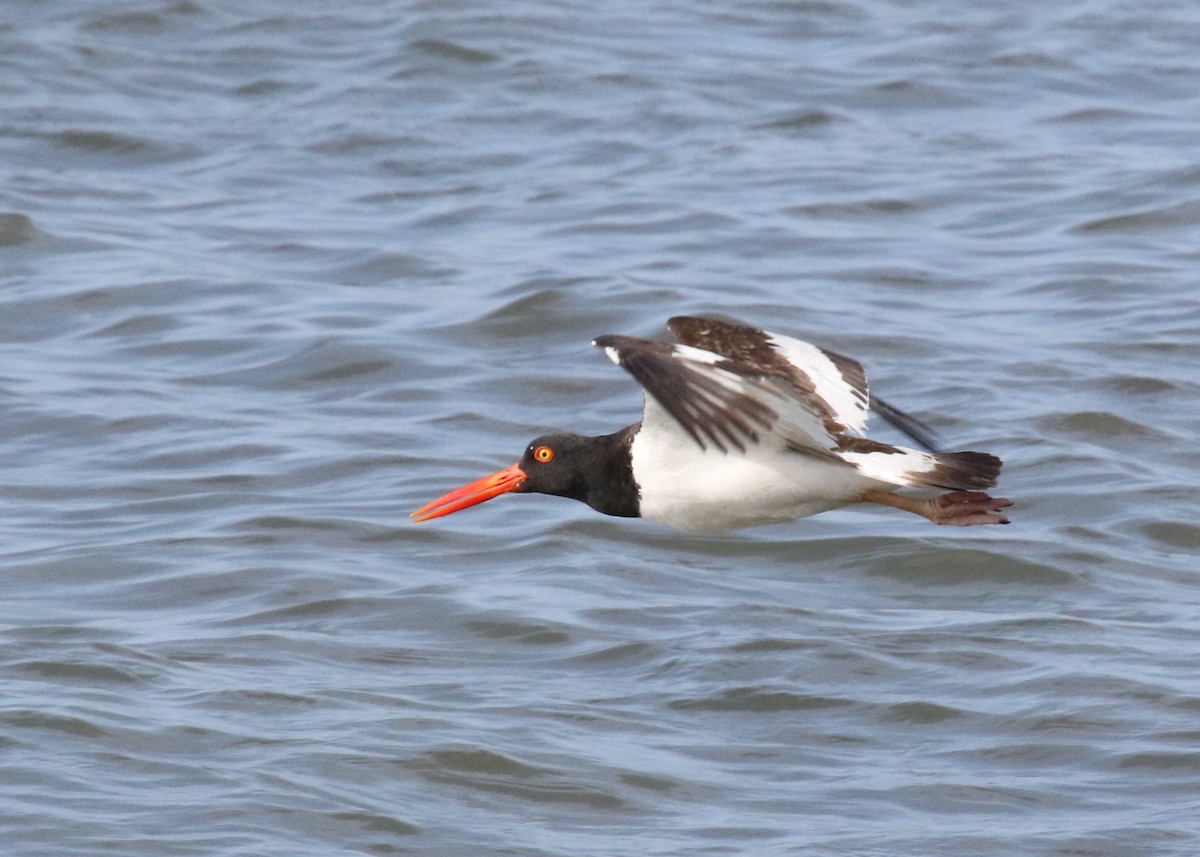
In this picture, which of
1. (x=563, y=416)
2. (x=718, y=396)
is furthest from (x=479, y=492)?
(x=563, y=416)

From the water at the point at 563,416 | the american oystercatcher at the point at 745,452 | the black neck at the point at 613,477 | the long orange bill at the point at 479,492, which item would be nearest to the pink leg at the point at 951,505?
the american oystercatcher at the point at 745,452

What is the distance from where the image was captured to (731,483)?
735 centimetres

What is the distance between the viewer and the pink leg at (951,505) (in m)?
7.50

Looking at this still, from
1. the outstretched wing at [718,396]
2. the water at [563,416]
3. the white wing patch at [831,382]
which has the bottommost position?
the water at [563,416]

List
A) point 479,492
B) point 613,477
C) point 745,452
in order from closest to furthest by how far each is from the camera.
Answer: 1. point 745,452
2. point 613,477
3. point 479,492

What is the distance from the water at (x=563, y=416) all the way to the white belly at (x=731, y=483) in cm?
100

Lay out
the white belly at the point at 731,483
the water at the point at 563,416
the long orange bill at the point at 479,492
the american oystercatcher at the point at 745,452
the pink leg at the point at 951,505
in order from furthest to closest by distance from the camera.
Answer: the long orange bill at the point at 479,492 → the water at the point at 563,416 → the pink leg at the point at 951,505 → the white belly at the point at 731,483 → the american oystercatcher at the point at 745,452

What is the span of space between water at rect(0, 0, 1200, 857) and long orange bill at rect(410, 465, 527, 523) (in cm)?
65

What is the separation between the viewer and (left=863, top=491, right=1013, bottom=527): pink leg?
7.50m

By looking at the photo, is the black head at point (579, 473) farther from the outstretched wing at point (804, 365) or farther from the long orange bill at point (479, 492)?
the outstretched wing at point (804, 365)

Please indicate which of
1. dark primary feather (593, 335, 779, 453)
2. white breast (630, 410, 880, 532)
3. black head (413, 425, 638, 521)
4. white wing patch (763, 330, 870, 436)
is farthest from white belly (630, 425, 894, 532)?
dark primary feather (593, 335, 779, 453)

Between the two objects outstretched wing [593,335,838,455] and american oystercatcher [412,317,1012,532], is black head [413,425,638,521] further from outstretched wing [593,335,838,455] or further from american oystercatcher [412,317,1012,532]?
outstretched wing [593,335,838,455]

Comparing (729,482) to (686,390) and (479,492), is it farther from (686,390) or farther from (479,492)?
(479,492)

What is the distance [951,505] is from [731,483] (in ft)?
2.67
